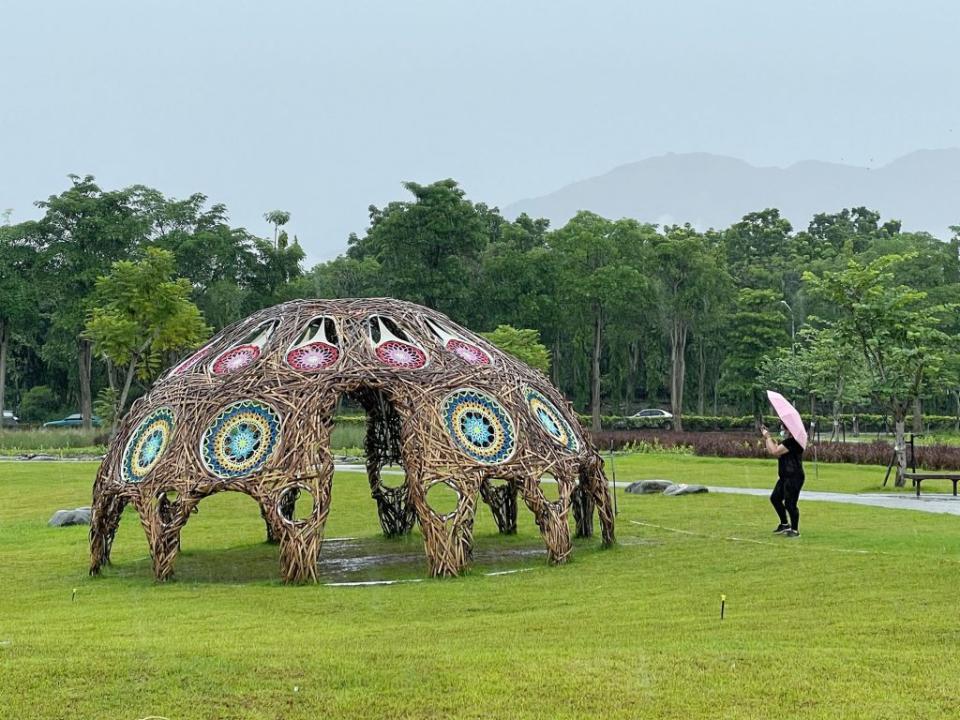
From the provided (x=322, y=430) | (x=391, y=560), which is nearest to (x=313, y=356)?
(x=322, y=430)

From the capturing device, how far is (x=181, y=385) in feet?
52.5

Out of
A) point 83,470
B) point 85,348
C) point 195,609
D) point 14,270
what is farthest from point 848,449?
point 14,270

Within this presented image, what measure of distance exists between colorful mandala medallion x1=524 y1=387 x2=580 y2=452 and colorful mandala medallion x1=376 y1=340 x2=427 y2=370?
5.63 ft

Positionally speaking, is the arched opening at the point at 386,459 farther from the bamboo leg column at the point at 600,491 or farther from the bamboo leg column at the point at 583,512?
the bamboo leg column at the point at 600,491

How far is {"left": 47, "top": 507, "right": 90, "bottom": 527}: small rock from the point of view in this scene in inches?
907

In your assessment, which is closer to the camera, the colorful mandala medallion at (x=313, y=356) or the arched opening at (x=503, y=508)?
the colorful mandala medallion at (x=313, y=356)

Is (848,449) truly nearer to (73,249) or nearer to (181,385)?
(181,385)

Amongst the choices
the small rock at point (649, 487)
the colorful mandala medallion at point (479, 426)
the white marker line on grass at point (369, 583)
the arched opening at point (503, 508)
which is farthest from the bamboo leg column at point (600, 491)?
the small rock at point (649, 487)

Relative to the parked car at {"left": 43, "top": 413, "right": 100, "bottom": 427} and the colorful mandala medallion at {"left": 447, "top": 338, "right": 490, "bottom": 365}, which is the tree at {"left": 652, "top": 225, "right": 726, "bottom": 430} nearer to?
the parked car at {"left": 43, "top": 413, "right": 100, "bottom": 427}

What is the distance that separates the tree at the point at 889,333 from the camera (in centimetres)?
2877

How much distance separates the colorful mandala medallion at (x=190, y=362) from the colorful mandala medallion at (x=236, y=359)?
0.55 meters

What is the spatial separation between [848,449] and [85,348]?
141ft

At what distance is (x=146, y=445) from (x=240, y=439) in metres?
1.74

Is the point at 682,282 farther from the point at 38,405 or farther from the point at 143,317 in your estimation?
the point at 38,405
